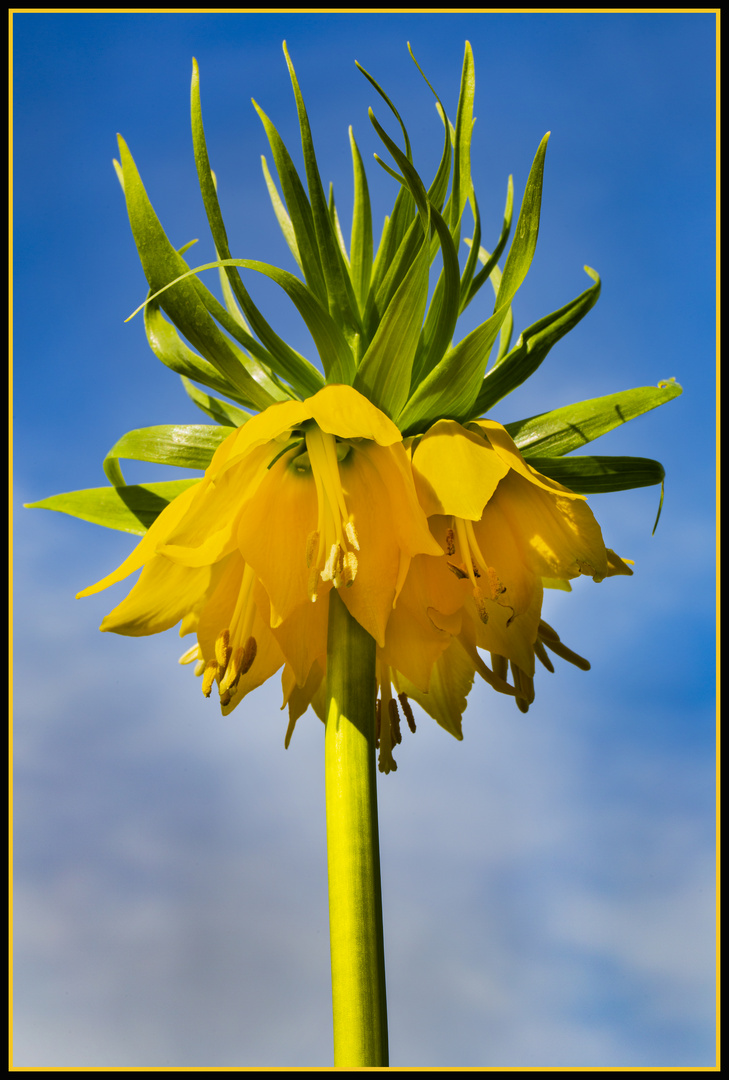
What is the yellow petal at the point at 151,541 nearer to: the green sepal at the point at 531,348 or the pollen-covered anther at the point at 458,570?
the pollen-covered anther at the point at 458,570

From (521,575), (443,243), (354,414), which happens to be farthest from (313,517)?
(443,243)

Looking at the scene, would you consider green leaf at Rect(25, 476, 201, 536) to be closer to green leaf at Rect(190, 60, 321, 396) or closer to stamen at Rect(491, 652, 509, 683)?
green leaf at Rect(190, 60, 321, 396)

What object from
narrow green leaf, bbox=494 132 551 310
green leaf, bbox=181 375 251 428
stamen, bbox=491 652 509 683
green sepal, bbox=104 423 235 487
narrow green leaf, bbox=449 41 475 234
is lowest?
stamen, bbox=491 652 509 683

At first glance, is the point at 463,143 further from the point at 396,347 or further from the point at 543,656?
the point at 543,656

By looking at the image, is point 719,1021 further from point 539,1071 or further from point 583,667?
point 583,667

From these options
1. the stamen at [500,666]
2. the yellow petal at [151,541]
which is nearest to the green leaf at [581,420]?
the stamen at [500,666]

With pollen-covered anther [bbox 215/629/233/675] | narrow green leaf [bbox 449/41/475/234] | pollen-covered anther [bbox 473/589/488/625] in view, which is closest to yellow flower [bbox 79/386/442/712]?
pollen-covered anther [bbox 215/629/233/675]
